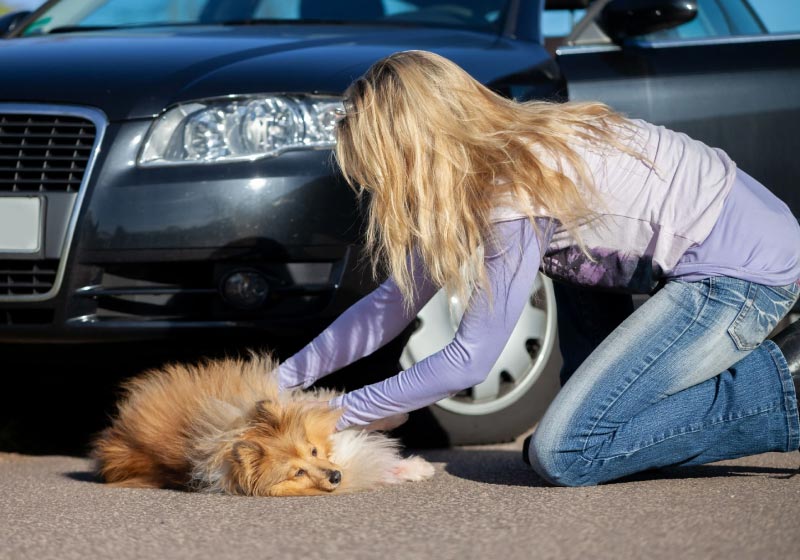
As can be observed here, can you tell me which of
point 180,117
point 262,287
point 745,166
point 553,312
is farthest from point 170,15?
point 745,166

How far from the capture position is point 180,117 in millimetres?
3564

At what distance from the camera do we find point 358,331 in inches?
134

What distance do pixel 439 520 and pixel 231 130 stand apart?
58.9 inches

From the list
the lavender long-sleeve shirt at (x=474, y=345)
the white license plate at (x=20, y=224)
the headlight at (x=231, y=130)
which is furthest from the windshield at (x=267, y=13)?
the lavender long-sleeve shirt at (x=474, y=345)

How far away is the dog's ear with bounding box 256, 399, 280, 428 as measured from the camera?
122 inches

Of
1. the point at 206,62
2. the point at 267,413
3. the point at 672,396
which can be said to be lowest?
the point at 672,396

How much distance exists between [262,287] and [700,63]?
181 cm

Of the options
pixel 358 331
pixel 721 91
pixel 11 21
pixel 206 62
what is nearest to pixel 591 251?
pixel 358 331

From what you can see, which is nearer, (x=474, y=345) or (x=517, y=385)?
(x=474, y=345)

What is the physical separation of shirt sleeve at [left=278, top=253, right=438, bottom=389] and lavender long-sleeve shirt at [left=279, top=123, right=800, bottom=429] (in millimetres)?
244

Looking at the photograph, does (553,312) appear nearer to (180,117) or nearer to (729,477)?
(729,477)

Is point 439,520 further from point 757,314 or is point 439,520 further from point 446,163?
point 757,314

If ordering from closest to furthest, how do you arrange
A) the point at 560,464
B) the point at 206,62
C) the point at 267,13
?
Answer: 1. the point at 560,464
2. the point at 206,62
3. the point at 267,13

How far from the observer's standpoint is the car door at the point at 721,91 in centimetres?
403
